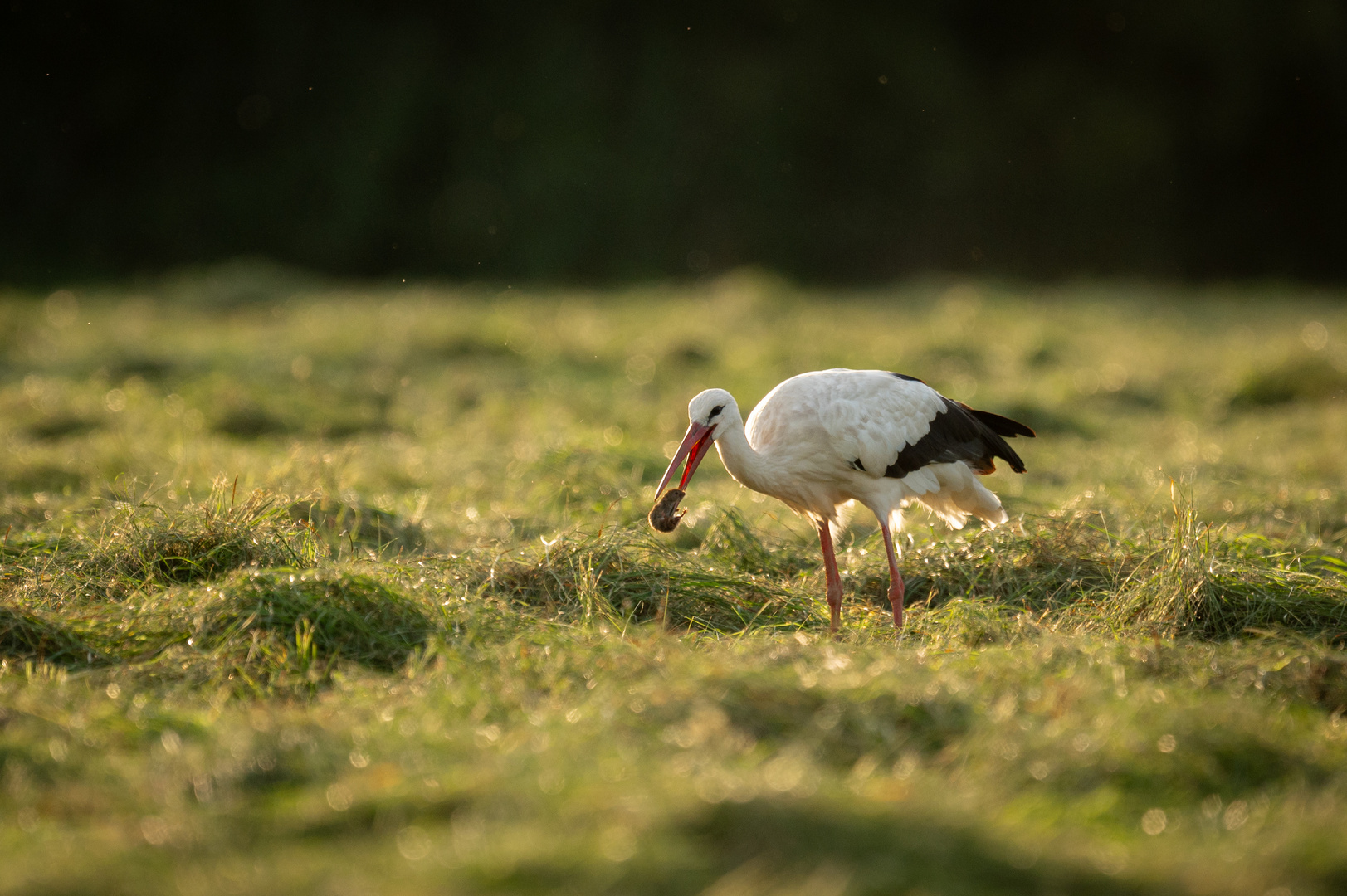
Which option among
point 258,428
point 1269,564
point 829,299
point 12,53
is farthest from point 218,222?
point 1269,564

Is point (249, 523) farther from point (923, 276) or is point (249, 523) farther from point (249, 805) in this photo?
point (923, 276)

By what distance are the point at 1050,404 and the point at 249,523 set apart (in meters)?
5.41

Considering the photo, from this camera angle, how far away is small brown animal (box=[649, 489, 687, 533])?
364cm

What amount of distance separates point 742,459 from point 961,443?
2.87 feet

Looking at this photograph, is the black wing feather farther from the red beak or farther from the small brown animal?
the small brown animal

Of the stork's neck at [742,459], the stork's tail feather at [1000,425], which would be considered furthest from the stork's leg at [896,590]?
the stork's tail feather at [1000,425]

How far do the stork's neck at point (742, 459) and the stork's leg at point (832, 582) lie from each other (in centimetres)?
28

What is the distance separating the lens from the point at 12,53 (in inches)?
677

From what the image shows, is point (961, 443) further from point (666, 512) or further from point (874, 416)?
point (666, 512)

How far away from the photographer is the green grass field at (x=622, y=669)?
1.97 metres

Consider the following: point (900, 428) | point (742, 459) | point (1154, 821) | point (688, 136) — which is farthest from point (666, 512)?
point (688, 136)

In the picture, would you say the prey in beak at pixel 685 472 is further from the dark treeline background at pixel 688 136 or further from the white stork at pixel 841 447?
the dark treeline background at pixel 688 136

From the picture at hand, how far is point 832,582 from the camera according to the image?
3781 millimetres

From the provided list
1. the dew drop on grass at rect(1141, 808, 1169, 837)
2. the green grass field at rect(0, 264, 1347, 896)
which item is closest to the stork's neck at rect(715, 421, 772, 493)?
the green grass field at rect(0, 264, 1347, 896)
